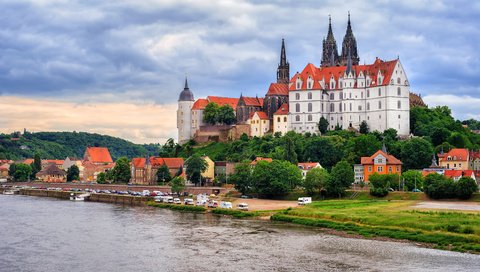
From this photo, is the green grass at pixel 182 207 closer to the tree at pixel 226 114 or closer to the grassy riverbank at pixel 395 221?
the grassy riverbank at pixel 395 221

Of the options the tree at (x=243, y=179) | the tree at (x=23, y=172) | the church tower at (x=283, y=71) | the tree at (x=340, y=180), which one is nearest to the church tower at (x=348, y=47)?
the church tower at (x=283, y=71)

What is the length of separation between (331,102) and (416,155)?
30.8 meters

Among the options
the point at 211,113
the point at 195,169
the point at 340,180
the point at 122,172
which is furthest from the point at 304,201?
the point at 211,113

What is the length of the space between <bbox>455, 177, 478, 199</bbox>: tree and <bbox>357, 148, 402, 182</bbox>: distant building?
63.3 ft

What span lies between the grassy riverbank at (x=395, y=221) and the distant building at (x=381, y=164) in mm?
18811

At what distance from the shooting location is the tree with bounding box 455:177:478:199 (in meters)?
86.9

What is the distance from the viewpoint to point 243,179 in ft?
360

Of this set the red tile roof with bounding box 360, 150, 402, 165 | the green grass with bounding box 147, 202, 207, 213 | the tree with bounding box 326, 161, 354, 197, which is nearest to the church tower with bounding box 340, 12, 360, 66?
the red tile roof with bounding box 360, 150, 402, 165

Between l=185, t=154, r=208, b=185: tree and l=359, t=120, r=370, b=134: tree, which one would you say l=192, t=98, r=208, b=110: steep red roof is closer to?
l=185, t=154, r=208, b=185: tree

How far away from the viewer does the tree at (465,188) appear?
86.9 meters

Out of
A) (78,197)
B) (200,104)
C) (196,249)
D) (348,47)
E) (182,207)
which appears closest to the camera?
(196,249)

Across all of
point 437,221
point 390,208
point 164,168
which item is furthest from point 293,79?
point 437,221

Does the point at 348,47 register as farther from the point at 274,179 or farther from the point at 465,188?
the point at 465,188

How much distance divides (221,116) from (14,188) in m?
50.4
